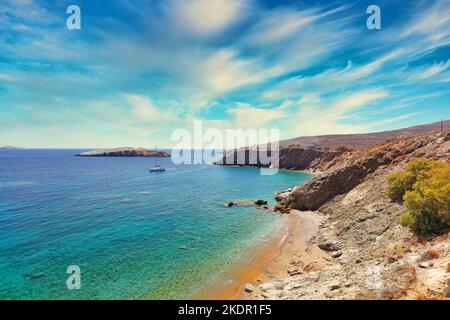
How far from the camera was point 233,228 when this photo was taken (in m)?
36.5

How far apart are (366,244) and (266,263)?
32.4 ft

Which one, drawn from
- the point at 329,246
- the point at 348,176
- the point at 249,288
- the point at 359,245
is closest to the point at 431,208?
the point at 359,245

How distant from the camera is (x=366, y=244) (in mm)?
24219

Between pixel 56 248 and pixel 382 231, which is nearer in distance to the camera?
pixel 382 231

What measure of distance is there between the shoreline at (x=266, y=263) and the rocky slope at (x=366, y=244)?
583 millimetres

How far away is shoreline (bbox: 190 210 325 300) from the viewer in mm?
20984

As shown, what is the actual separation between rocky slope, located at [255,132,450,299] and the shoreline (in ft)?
1.91

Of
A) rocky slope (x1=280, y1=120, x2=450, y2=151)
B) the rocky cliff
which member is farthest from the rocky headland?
rocky slope (x1=280, y1=120, x2=450, y2=151)

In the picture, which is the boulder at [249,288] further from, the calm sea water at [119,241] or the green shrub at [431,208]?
the green shrub at [431,208]

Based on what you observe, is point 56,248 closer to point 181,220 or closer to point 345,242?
point 181,220

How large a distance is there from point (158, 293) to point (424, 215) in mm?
22300

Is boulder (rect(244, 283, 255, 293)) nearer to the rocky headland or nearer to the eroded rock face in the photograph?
the rocky headland
